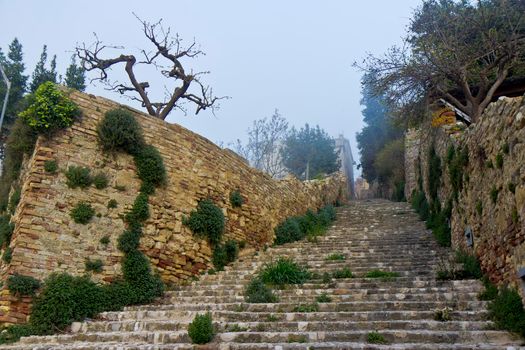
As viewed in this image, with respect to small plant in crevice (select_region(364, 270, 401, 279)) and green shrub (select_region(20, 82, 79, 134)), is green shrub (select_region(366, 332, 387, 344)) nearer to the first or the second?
small plant in crevice (select_region(364, 270, 401, 279))

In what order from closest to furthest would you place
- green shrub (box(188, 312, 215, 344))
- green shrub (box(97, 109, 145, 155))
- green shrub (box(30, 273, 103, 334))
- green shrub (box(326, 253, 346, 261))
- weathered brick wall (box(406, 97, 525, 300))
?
1. weathered brick wall (box(406, 97, 525, 300))
2. green shrub (box(188, 312, 215, 344))
3. green shrub (box(30, 273, 103, 334))
4. green shrub (box(97, 109, 145, 155))
5. green shrub (box(326, 253, 346, 261))

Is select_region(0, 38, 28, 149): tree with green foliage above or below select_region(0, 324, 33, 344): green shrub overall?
above

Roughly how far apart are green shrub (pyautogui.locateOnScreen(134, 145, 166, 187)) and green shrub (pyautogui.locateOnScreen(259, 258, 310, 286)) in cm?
299

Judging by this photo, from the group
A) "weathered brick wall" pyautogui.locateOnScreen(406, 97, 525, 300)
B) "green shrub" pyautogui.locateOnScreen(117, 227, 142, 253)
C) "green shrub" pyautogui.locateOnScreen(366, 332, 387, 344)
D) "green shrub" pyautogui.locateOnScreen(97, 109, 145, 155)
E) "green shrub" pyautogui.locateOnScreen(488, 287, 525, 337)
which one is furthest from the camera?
"green shrub" pyautogui.locateOnScreen(97, 109, 145, 155)

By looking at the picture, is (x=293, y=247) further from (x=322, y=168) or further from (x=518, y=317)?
(x=322, y=168)

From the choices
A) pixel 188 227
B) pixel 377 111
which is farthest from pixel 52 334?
pixel 377 111

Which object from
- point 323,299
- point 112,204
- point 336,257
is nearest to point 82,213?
point 112,204

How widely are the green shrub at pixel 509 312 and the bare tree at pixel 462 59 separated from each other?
585 cm

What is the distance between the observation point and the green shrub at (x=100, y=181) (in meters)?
8.41

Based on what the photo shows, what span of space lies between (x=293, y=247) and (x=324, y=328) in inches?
221

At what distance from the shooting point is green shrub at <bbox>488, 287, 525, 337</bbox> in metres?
4.97

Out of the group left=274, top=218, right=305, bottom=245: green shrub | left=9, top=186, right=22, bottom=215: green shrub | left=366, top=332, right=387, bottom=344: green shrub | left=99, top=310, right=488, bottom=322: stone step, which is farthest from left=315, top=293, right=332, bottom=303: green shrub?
left=9, top=186, right=22, bottom=215: green shrub

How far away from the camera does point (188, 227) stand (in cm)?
941

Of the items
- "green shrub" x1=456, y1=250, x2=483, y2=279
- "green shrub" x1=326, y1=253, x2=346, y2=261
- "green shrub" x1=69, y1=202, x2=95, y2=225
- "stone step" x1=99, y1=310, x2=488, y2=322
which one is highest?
"green shrub" x1=69, y1=202, x2=95, y2=225
